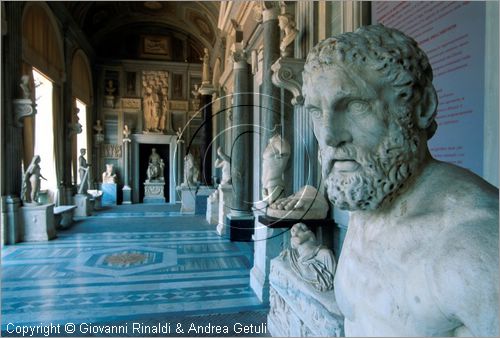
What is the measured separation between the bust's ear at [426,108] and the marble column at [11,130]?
27.0 feet

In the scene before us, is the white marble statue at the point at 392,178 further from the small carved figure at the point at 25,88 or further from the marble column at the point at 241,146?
the small carved figure at the point at 25,88

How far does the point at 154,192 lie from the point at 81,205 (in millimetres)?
6104

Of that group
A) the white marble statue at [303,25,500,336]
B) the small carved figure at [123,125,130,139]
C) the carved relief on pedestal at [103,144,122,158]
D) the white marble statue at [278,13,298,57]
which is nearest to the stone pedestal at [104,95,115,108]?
the small carved figure at [123,125,130,139]

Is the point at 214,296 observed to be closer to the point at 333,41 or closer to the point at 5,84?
the point at 333,41

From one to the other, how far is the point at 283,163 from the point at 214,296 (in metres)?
1.90

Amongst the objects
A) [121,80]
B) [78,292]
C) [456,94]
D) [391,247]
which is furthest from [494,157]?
[121,80]

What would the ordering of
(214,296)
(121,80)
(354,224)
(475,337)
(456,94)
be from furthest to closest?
1. (121,80)
2. (214,296)
3. (456,94)
4. (354,224)
5. (475,337)

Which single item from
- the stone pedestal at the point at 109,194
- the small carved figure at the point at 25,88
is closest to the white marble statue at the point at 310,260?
the small carved figure at the point at 25,88

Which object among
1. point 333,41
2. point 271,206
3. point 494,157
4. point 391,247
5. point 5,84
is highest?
point 5,84

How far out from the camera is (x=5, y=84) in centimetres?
740

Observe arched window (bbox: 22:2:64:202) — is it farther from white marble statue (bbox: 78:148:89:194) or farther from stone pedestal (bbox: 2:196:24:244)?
stone pedestal (bbox: 2:196:24:244)

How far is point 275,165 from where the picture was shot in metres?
4.40

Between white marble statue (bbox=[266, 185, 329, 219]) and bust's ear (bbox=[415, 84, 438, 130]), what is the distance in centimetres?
277

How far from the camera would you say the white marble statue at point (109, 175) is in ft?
52.6
